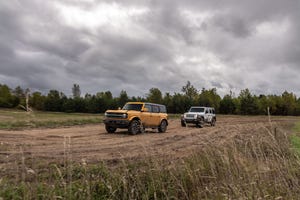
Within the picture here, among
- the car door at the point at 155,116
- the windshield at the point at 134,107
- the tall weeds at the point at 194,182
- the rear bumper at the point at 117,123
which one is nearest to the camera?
the tall weeds at the point at 194,182

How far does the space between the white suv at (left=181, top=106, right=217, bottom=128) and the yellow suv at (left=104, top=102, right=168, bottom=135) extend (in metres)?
4.97

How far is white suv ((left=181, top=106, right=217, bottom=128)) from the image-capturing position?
22725 mm

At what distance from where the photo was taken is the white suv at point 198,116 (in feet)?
74.6

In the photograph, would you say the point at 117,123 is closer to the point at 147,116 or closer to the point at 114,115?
the point at 114,115

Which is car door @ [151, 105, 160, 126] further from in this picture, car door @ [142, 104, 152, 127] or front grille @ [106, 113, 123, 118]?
front grille @ [106, 113, 123, 118]

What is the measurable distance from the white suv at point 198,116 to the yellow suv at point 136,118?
4965 millimetres

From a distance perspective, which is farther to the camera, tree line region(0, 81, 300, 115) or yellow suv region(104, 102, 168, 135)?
tree line region(0, 81, 300, 115)

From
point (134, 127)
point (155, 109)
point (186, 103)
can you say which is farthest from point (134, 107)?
point (186, 103)

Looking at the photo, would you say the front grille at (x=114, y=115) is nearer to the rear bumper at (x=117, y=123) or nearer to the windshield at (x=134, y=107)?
the rear bumper at (x=117, y=123)

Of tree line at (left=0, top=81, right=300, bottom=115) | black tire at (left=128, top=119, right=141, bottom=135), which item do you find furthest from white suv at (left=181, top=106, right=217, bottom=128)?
tree line at (left=0, top=81, right=300, bottom=115)

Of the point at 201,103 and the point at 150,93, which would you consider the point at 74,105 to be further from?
the point at 201,103

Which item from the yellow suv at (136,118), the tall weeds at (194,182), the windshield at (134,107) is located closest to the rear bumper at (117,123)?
the yellow suv at (136,118)

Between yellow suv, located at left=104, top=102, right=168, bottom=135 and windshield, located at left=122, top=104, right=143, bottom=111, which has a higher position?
windshield, located at left=122, top=104, right=143, bottom=111

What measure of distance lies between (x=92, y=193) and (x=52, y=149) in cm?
556
